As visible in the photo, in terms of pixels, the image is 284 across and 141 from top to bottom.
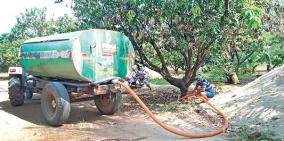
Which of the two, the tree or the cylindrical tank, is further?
the tree

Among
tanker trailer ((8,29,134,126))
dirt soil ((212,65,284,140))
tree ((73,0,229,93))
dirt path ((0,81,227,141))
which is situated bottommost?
dirt path ((0,81,227,141))

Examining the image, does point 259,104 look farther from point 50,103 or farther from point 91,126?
point 50,103

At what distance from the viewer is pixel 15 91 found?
11.9 m

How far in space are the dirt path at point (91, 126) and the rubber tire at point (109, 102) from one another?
20cm

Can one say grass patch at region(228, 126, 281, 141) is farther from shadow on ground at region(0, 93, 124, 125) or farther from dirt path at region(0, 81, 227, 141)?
shadow on ground at region(0, 93, 124, 125)

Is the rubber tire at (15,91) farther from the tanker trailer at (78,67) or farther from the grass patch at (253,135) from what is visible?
the grass patch at (253,135)

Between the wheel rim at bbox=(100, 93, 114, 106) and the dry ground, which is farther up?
the wheel rim at bbox=(100, 93, 114, 106)

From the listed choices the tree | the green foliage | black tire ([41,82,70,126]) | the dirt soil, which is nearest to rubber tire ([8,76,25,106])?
black tire ([41,82,70,126])

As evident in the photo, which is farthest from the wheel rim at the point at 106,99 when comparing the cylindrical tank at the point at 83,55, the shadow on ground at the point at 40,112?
the cylindrical tank at the point at 83,55

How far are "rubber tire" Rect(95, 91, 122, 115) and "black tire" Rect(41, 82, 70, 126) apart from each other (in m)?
1.17

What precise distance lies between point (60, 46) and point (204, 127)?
3.85m

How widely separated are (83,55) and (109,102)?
2013 millimetres

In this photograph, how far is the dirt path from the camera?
8.09 meters

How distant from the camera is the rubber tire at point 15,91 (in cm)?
1190
